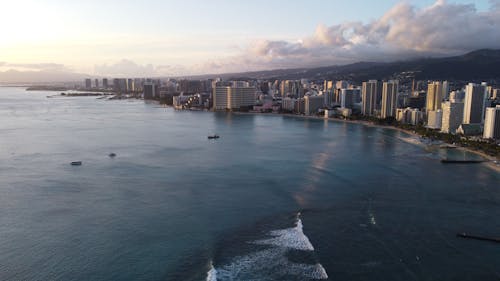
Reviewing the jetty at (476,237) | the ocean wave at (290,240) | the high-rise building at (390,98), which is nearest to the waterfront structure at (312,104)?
the high-rise building at (390,98)

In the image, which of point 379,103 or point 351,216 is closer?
point 351,216

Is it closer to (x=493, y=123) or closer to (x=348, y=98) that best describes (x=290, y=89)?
(x=348, y=98)

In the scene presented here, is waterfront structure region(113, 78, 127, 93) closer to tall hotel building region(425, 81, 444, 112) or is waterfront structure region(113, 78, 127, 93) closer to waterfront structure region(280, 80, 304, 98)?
waterfront structure region(280, 80, 304, 98)

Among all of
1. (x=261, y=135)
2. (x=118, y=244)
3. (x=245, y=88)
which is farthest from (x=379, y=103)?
(x=118, y=244)

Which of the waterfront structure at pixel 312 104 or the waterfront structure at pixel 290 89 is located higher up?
the waterfront structure at pixel 290 89

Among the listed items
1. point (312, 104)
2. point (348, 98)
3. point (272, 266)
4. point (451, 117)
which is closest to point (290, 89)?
point (348, 98)

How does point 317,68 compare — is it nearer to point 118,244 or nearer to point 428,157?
point 428,157

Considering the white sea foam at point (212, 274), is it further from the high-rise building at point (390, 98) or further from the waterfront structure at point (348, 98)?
the waterfront structure at point (348, 98)
